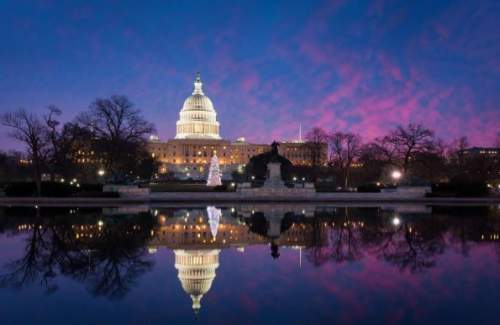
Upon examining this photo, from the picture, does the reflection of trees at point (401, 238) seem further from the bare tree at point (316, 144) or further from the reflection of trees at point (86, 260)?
the bare tree at point (316, 144)

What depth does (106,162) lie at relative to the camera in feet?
158

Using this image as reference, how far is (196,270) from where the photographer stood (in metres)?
10.9

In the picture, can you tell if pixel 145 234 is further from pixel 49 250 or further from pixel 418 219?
pixel 418 219

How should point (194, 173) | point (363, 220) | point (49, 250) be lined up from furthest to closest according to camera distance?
point (194, 173) < point (363, 220) < point (49, 250)

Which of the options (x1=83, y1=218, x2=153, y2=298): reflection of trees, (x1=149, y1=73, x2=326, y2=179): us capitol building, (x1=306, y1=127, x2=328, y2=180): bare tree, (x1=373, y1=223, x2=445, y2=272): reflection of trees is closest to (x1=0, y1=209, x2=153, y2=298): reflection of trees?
(x1=83, y1=218, x2=153, y2=298): reflection of trees

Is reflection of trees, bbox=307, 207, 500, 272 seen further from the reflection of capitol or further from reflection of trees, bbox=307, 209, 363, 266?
the reflection of capitol

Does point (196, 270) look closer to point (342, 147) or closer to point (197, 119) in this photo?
point (342, 147)

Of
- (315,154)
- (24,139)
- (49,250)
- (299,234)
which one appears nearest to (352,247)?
(299,234)

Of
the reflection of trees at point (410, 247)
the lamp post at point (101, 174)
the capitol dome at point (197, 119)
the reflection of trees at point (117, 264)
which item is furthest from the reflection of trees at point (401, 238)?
the capitol dome at point (197, 119)

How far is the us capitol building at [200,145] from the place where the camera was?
454 ft

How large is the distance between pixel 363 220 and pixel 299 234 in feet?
20.1

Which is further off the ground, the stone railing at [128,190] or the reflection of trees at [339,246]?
the stone railing at [128,190]

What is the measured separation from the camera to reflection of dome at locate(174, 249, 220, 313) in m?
9.24

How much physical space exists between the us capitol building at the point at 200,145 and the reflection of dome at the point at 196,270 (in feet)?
401
